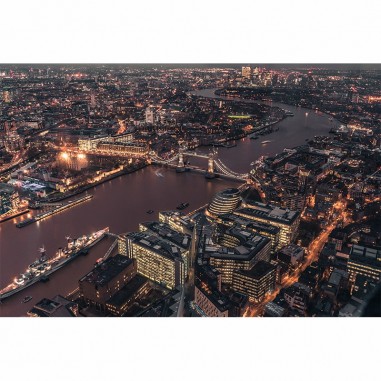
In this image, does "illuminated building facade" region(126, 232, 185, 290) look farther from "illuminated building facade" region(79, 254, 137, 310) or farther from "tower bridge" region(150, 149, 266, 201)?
"tower bridge" region(150, 149, 266, 201)

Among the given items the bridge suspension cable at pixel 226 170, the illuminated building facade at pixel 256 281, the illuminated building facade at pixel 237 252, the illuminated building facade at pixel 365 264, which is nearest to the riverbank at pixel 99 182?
the bridge suspension cable at pixel 226 170

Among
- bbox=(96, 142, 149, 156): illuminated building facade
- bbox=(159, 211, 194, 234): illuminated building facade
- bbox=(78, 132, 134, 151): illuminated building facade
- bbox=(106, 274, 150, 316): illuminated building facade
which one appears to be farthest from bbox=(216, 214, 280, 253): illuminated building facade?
bbox=(78, 132, 134, 151): illuminated building facade

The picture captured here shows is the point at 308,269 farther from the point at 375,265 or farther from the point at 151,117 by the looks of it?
the point at 151,117

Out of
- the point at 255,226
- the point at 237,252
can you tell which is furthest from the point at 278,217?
the point at 237,252

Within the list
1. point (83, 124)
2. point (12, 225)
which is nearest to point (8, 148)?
point (83, 124)

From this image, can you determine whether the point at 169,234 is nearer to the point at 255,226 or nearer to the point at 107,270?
the point at 107,270
